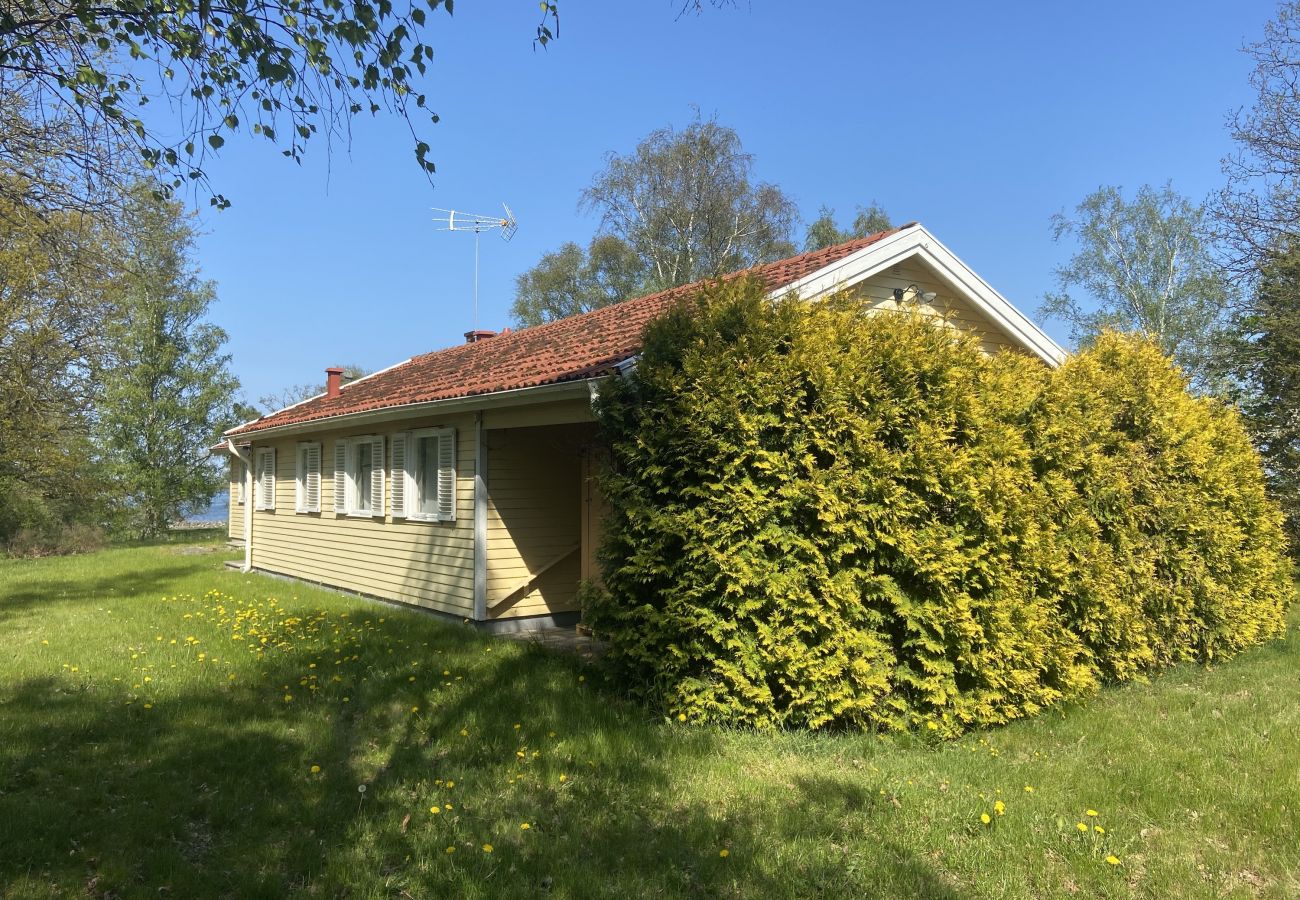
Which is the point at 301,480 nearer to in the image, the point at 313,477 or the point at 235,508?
the point at 313,477

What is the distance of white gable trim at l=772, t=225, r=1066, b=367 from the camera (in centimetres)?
814

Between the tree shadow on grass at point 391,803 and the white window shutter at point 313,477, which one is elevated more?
the white window shutter at point 313,477

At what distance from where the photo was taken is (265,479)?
16391mm

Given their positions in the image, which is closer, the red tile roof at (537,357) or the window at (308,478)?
the red tile roof at (537,357)

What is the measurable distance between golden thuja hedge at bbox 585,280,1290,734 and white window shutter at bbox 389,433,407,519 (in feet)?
18.6

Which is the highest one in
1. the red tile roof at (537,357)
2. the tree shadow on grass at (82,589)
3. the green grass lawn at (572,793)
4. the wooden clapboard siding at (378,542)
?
the red tile roof at (537,357)

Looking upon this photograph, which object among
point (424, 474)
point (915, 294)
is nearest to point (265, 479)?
point (424, 474)

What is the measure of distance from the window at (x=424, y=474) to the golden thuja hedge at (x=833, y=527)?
4.42 meters

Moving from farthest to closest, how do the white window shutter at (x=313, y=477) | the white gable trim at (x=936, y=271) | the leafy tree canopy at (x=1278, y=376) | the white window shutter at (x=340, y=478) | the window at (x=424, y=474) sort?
the leafy tree canopy at (x=1278, y=376) < the white window shutter at (x=313, y=477) < the white window shutter at (x=340, y=478) < the window at (x=424, y=474) < the white gable trim at (x=936, y=271)

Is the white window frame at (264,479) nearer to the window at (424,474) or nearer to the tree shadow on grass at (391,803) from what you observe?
the window at (424,474)

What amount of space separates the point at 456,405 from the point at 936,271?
6.19 metres

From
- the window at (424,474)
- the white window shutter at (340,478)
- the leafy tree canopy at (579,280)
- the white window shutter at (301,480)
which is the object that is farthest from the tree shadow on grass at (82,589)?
the leafy tree canopy at (579,280)

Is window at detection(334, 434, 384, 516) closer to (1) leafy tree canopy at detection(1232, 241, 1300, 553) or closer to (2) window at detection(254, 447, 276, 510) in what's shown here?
(2) window at detection(254, 447, 276, 510)

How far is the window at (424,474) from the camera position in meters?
10.2
